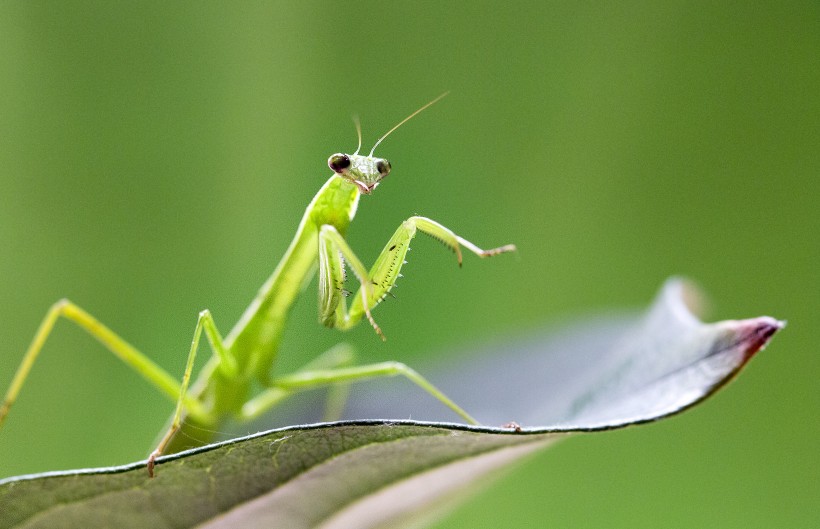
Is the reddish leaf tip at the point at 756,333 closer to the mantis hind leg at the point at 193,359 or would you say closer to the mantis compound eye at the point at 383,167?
the mantis compound eye at the point at 383,167

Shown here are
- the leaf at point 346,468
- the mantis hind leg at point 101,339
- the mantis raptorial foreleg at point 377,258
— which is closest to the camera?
the leaf at point 346,468

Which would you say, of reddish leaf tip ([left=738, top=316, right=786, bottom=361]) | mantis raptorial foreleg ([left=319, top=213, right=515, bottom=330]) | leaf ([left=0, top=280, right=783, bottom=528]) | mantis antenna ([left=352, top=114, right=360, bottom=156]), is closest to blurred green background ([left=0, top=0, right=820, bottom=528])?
mantis antenna ([left=352, top=114, right=360, bottom=156])

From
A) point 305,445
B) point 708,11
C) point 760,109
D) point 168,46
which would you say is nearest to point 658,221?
point 760,109

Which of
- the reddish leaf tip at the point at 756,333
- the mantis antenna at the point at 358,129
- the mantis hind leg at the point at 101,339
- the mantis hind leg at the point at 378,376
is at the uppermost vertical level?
the mantis antenna at the point at 358,129

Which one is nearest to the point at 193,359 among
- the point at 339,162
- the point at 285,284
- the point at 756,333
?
the point at 285,284

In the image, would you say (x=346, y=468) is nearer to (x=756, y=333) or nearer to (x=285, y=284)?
(x=756, y=333)

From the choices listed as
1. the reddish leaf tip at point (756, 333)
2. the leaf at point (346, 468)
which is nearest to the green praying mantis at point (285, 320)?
the leaf at point (346, 468)

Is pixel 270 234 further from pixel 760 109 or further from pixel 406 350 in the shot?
pixel 760 109
